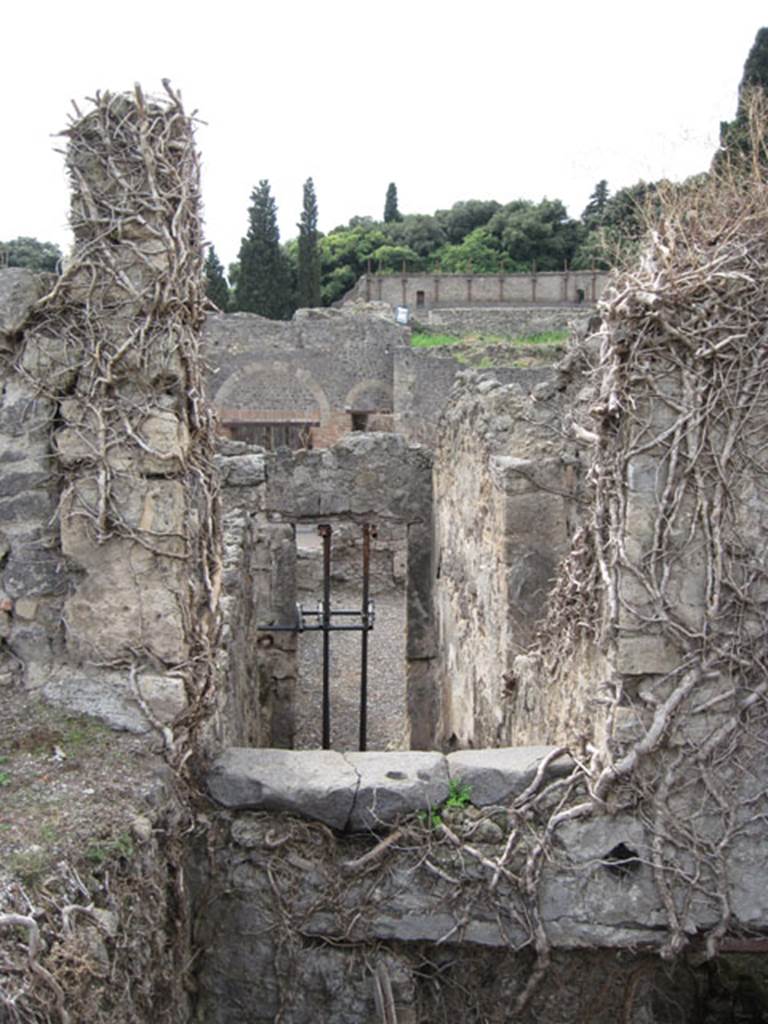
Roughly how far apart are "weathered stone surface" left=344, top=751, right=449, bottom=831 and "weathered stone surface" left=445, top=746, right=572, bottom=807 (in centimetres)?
7

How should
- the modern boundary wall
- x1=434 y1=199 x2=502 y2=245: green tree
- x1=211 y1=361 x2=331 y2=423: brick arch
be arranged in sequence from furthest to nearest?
1. x1=434 y1=199 x2=502 y2=245: green tree
2. x1=211 y1=361 x2=331 y2=423: brick arch
3. the modern boundary wall

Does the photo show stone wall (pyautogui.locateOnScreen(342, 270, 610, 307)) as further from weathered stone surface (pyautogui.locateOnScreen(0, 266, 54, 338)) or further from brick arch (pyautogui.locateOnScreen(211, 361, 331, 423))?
weathered stone surface (pyautogui.locateOnScreen(0, 266, 54, 338))

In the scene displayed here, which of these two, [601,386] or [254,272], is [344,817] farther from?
[254,272]

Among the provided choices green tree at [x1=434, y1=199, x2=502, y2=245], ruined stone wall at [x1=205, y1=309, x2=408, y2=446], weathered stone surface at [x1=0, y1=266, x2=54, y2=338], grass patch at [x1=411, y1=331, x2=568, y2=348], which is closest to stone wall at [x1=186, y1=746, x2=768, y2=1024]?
weathered stone surface at [x1=0, y1=266, x2=54, y2=338]

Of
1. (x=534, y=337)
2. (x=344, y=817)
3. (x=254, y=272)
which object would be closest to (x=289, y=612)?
(x=344, y=817)

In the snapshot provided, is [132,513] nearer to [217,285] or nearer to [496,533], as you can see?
[496,533]

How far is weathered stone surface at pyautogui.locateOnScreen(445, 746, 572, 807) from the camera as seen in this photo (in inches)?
137

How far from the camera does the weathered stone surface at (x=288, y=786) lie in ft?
11.2

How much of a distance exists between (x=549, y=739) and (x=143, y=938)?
2121 millimetres

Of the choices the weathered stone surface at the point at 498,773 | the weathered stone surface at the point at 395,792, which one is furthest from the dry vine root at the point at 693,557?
the weathered stone surface at the point at 395,792

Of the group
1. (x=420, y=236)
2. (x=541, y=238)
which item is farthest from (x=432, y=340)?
(x=420, y=236)

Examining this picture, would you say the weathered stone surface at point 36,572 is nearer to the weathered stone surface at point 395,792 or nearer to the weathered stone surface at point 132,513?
the weathered stone surface at point 132,513

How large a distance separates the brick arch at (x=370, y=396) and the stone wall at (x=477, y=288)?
1096 cm

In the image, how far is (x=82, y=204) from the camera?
337 centimetres
